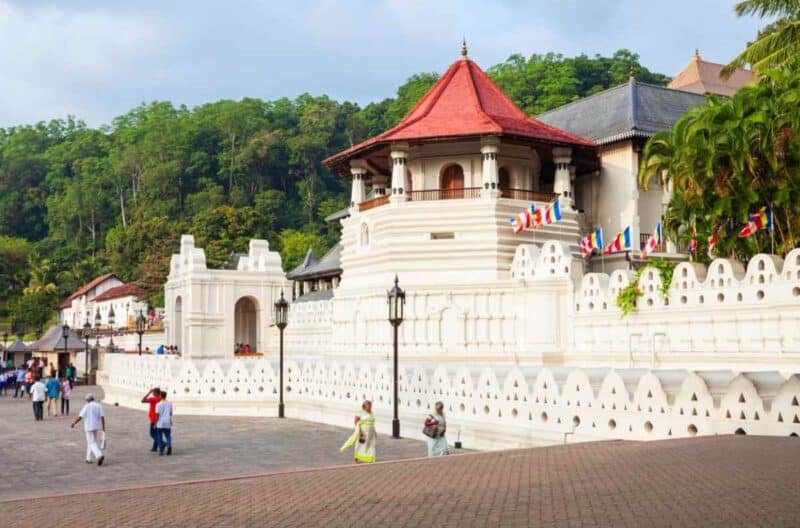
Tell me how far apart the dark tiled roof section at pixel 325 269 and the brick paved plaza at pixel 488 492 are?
1410 inches

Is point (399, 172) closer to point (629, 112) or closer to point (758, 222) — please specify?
point (629, 112)

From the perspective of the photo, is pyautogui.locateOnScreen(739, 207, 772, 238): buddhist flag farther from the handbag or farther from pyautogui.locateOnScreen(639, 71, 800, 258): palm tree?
the handbag

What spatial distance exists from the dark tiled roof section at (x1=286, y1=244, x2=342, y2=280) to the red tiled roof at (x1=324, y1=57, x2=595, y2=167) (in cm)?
1585

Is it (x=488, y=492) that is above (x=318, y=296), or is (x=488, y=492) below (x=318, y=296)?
below

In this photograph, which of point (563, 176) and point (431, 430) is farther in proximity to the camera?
point (563, 176)

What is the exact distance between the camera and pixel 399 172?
33.0 meters

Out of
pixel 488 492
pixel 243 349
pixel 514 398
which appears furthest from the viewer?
pixel 243 349

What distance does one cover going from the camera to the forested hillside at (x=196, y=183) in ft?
259

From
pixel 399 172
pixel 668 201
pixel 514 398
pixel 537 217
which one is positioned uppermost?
pixel 399 172

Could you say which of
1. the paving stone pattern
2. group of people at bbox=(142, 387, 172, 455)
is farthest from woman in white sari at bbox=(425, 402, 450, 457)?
group of people at bbox=(142, 387, 172, 455)

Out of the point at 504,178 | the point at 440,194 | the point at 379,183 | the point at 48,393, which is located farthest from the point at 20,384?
the point at 504,178

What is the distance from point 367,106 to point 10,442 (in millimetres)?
88414

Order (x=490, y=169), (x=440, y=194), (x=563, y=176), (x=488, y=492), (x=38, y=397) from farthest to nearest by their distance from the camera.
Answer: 1. (x=563, y=176)
2. (x=440, y=194)
3. (x=490, y=169)
4. (x=38, y=397)
5. (x=488, y=492)

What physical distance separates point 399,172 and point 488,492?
23657 millimetres
